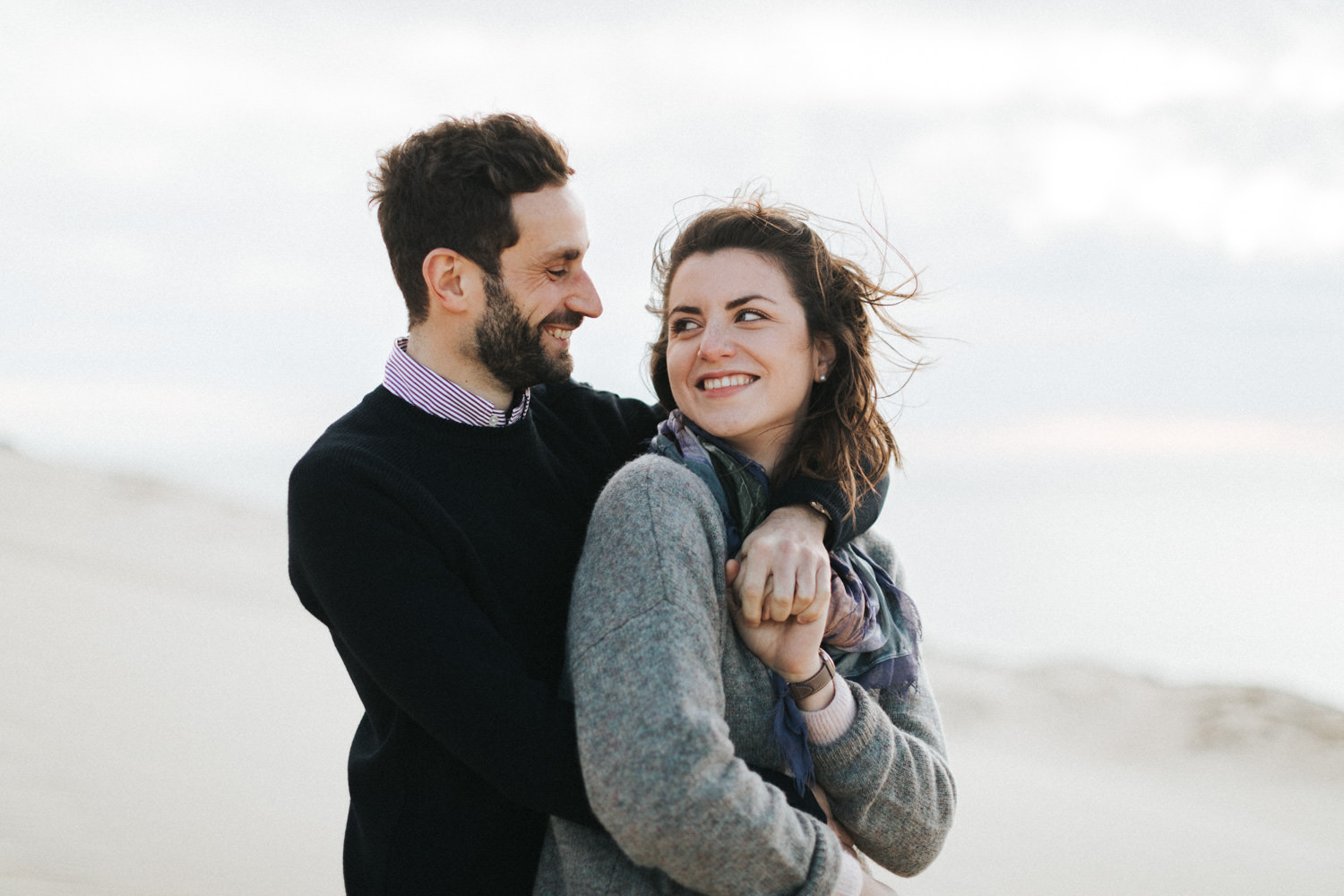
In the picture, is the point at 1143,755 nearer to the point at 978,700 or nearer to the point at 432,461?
the point at 978,700

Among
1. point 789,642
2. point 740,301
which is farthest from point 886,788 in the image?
point 740,301

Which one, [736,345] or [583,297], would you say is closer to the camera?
[736,345]

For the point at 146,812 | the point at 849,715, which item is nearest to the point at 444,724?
the point at 849,715

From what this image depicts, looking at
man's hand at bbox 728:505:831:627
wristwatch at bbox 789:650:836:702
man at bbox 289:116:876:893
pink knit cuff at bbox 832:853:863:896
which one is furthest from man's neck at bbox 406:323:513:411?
pink knit cuff at bbox 832:853:863:896

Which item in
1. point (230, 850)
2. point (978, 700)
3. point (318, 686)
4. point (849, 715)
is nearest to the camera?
point (849, 715)

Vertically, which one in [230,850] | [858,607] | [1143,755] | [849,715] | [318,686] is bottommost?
[230,850]

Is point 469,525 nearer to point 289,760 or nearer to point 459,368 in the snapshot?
point 459,368

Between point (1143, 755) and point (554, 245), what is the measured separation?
695 centimetres

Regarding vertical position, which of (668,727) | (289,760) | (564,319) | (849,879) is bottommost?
(849,879)

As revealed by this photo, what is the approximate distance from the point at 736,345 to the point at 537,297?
0.42 metres

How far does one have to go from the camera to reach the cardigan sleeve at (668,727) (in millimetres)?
1492

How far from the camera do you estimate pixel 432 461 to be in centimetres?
194

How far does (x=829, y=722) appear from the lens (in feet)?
5.86

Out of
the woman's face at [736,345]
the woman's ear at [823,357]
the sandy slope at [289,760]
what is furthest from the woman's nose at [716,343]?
the sandy slope at [289,760]
